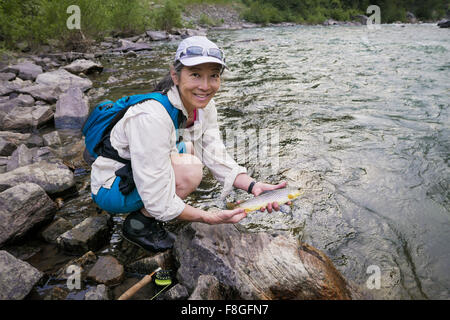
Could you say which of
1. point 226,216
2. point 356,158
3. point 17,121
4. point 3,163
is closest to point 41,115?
point 17,121

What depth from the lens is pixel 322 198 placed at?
12.6ft

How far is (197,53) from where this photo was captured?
7.79ft

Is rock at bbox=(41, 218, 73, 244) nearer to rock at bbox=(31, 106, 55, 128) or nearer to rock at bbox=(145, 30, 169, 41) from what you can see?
rock at bbox=(31, 106, 55, 128)

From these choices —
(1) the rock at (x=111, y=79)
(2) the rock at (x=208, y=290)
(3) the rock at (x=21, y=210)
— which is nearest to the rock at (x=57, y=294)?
(3) the rock at (x=21, y=210)

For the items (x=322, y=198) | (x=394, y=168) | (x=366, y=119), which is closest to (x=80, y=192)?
(x=322, y=198)

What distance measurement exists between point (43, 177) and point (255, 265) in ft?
9.55

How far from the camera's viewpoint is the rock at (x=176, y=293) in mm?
2314

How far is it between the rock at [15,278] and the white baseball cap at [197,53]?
6.93 ft

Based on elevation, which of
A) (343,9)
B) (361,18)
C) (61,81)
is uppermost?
(343,9)

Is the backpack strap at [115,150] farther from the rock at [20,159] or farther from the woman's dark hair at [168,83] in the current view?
the rock at [20,159]

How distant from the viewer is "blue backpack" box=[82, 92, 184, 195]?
2504 millimetres

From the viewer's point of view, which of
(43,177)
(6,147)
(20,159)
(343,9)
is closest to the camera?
(43,177)

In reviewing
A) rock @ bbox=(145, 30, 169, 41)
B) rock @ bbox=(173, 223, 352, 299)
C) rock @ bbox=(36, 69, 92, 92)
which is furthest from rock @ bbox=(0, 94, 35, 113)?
rock @ bbox=(145, 30, 169, 41)

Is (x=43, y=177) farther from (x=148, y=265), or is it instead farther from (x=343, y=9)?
(x=343, y=9)
